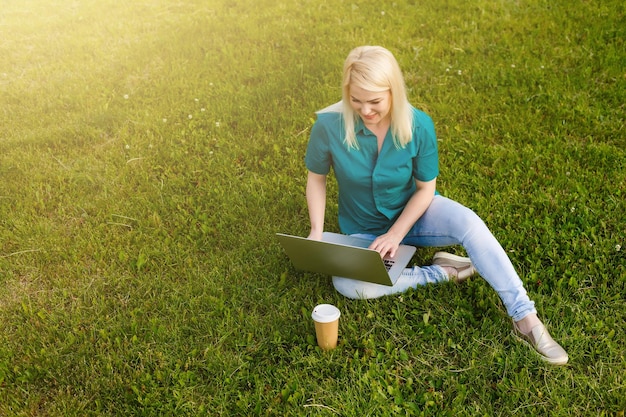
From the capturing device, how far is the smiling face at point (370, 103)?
123 inches

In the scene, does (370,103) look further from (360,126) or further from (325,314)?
(325,314)

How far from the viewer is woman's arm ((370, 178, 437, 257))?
339 cm

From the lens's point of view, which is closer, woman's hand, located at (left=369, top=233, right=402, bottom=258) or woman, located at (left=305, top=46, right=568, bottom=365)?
woman, located at (left=305, top=46, right=568, bottom=365)

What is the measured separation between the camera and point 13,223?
4543mm

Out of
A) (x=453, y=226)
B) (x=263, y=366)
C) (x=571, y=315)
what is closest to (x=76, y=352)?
(x=263, y=366)

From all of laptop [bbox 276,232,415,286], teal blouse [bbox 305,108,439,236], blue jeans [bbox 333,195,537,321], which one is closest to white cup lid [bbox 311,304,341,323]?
laptop [bbox 276,232,415,286]

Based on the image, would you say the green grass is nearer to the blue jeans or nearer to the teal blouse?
the blue jeans

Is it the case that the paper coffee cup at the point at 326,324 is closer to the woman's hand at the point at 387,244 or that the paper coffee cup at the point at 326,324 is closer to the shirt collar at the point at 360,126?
the woman's hand at the point at 387,244

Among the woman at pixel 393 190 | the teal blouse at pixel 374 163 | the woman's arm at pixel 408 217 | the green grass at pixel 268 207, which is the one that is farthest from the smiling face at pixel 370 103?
the green grass at pixel 268 207

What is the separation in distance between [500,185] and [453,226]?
1.24 m

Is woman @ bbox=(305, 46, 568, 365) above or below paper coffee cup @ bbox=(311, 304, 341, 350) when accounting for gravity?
above

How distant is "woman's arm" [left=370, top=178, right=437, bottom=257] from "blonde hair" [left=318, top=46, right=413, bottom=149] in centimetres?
30

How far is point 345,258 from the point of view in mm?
3262

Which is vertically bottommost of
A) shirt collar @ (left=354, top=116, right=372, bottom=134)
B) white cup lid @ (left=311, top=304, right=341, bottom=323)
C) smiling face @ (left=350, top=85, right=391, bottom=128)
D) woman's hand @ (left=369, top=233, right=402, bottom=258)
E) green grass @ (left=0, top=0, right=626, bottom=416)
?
green grass @ (left=0, top=0, right=626, bottom=416)
